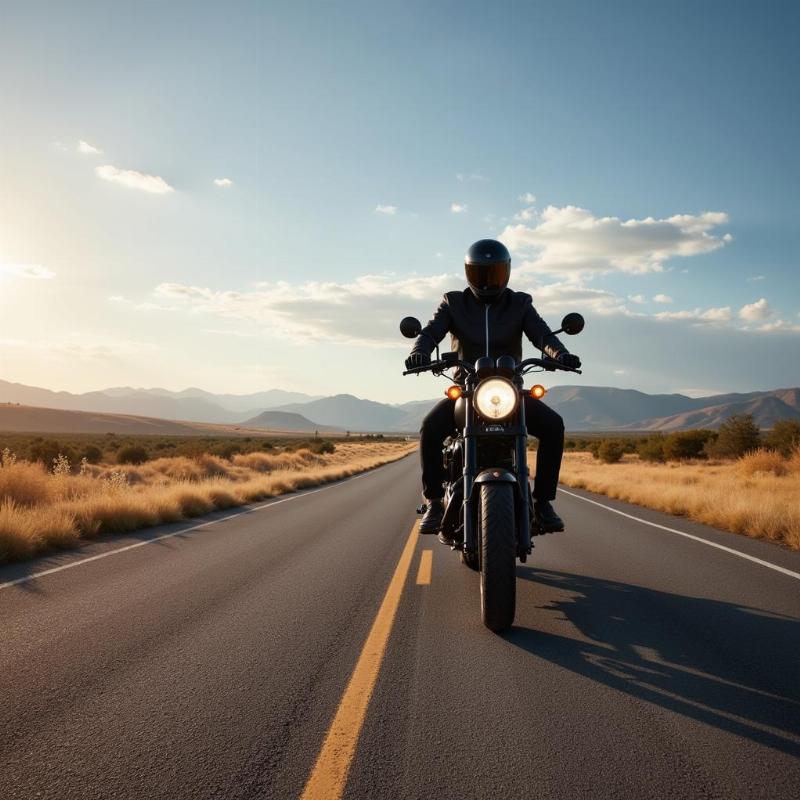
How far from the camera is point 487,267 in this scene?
5840 mm

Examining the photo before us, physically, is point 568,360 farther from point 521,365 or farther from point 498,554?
point 498,554

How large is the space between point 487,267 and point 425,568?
12.1 ft

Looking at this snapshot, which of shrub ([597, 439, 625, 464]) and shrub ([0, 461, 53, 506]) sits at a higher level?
shrub ([0, 461, 53, 506])

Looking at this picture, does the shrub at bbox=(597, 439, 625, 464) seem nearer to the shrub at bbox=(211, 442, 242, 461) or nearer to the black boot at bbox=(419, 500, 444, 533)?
the shrub at bbox=(211, 442, 242, 461)

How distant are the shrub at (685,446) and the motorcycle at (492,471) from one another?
41.7 m

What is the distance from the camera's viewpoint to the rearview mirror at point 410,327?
5695 mm

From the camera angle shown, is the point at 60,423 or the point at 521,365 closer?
the point at 521,365

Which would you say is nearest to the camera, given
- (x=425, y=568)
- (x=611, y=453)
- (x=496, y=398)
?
(x=496, y=398)

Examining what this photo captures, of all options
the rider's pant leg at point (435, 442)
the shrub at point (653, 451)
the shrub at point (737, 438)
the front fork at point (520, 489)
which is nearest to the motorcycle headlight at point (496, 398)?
the front fork at point (520, 489)

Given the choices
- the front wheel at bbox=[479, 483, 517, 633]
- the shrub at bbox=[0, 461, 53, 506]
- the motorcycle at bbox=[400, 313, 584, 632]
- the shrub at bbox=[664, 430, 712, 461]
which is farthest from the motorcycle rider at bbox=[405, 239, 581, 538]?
the shrub at bbox=[664, 430, 712, 461]

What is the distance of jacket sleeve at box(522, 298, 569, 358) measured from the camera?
6020 millimetres

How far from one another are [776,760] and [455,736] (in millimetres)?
1449

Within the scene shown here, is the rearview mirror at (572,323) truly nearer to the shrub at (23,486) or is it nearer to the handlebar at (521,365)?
the handlebar at (521,365)

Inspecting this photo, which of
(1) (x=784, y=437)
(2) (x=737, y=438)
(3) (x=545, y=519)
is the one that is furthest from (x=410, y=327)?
(2) (x=737, y=438)
